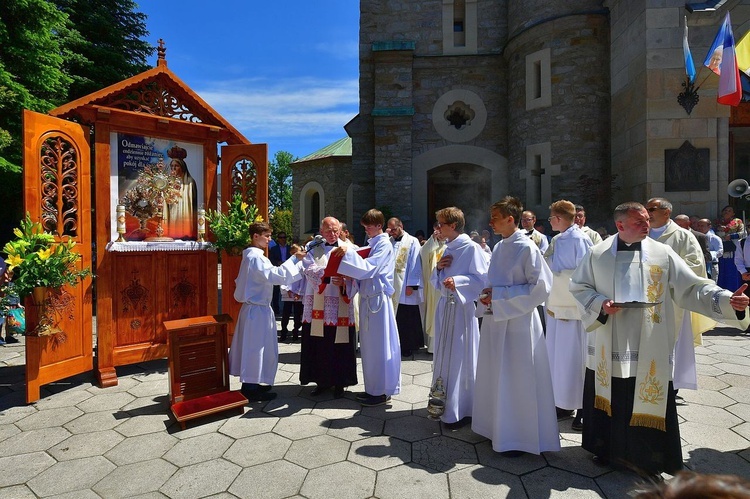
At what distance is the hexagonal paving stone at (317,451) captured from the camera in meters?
3.51

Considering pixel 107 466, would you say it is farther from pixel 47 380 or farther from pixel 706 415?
pixel 706 415

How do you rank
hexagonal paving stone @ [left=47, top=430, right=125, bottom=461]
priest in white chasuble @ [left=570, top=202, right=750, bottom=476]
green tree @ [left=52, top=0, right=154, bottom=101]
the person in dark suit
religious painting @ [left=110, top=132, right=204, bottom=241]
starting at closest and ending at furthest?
priest in white chasuble @ [left=570, top=202, right=750, bottom=476], hexagonal paving stone @ [left=47, top=430, right=125, bottom=461], religious painting @ [left=110, top=132, right=204, bottom=241], the person in dark suit, green tree @ [left=52, top=0, right=154, bottom=101]

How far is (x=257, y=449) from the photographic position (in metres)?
3.72

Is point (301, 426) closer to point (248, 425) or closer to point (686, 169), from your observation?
point (248, 425)

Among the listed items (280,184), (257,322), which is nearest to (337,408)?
(257,322)

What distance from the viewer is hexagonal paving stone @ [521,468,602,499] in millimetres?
3025

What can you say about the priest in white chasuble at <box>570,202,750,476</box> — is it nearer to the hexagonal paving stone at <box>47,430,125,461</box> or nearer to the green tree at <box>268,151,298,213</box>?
the hexagonal paving stone at <box>47,430,125,461</box>

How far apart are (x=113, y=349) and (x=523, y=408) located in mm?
4831

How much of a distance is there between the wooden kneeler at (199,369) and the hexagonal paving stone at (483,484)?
2266 mm

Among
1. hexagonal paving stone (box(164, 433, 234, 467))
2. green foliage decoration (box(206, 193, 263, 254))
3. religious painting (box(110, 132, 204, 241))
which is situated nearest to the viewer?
hexagonal paving stone (box(164, 433, 234, 467))

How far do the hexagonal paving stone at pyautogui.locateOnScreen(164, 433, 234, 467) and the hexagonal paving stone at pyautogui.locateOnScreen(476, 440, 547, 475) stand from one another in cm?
206

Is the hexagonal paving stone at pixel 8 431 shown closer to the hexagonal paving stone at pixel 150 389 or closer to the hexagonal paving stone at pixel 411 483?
the hexagonal paving stone at pixel 150 389

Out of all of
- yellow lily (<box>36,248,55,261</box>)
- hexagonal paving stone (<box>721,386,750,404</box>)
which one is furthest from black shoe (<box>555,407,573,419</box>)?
yellow lily (<box>36,248,55,261</box>)

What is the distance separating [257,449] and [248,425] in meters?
0.55
